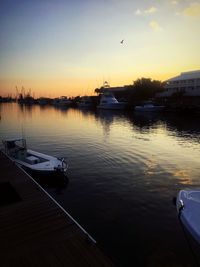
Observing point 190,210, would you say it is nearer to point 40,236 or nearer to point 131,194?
point 131,194

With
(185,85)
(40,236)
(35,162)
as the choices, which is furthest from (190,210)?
(185,85)

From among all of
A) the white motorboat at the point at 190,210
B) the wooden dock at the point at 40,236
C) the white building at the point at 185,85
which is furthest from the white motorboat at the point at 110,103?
the white motorboat at the point at 190,210

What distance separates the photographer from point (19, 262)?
7211 mm

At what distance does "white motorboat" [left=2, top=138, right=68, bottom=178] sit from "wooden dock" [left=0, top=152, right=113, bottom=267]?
450 cm

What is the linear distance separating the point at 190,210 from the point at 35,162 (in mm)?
13006

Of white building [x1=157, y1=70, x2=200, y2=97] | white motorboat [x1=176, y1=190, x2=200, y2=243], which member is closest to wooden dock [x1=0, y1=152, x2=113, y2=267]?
white motorboat [x1=176, y1=190, x2=200, y2=243]

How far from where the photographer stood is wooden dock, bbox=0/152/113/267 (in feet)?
23.9

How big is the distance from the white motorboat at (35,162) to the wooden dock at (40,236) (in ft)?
14.8

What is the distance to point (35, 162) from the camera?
63.0 ft

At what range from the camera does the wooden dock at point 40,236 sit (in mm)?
7297

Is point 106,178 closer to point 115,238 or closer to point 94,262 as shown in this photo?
point 115,238

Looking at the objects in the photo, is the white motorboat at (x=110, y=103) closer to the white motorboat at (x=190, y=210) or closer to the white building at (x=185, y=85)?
the white building at (x=185, y=85)

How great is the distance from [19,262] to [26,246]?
812 millimetres

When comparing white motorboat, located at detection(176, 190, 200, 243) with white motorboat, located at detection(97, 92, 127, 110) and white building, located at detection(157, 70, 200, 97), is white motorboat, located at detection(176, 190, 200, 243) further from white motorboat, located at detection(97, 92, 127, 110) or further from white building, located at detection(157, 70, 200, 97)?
white motorboat, located at detection(97, 92, 127, 110)
